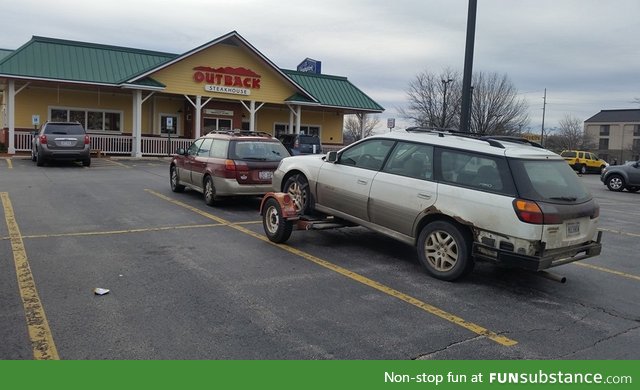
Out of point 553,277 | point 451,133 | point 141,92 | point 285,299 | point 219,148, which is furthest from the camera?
point 141,92

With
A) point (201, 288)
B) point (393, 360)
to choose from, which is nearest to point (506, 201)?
point (393, 360)

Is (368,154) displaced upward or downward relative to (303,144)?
downward

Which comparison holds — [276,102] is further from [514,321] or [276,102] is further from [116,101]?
[514,321]

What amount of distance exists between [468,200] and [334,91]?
28.4 metres

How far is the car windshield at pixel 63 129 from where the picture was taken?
64.0 ft

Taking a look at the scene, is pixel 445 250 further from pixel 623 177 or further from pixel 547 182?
pixel 623 177

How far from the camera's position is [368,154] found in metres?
7.46

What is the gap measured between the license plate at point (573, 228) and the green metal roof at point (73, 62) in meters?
23.4

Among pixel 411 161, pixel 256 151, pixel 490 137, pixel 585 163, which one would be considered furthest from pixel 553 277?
pixel 585 163

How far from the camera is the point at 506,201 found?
224 inches

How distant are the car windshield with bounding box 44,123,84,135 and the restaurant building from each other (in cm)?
513

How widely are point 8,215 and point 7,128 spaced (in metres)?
17.6

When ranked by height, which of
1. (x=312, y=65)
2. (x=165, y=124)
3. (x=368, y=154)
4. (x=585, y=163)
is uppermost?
(x=312, y=65)

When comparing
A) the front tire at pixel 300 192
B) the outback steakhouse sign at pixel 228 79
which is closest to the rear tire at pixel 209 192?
the front tire at pixel 300 192
